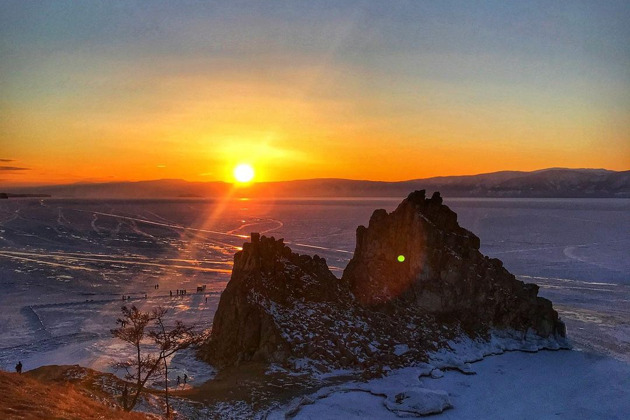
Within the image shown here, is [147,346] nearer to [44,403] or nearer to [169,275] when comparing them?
[44,403]

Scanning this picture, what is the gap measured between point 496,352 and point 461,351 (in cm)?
426

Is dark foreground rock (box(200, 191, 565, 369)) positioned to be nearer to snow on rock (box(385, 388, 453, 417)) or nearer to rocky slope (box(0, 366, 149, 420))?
snow on rock (box(385, 388, 453, 417))

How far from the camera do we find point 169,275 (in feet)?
310

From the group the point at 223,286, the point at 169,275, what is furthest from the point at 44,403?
the point at 169,275

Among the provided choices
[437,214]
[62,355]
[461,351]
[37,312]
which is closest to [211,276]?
[37,312]

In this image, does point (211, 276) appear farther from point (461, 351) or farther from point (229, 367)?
point (461, 351)

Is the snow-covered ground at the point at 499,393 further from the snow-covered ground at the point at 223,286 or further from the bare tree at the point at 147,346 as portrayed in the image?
the bare tree at the point at 147,346

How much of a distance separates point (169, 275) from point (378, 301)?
5225cm

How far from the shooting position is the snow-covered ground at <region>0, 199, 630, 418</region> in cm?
4341

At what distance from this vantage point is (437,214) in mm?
60188

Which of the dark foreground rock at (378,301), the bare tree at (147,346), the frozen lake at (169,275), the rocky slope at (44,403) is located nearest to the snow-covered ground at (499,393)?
the dark foreground rock at (378,301)

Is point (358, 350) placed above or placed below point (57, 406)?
below

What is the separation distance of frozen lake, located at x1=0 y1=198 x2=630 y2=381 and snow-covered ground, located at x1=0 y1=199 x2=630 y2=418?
0.22 metres

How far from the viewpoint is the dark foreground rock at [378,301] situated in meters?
48.2
